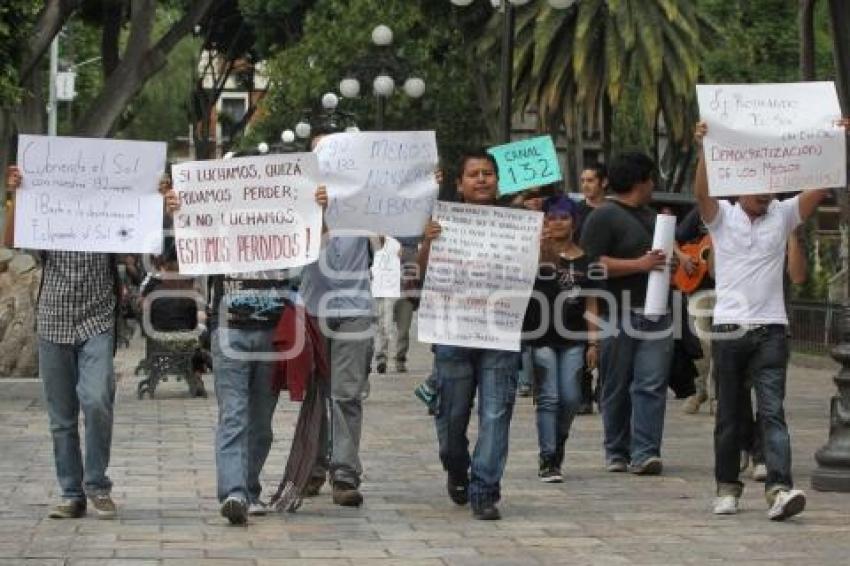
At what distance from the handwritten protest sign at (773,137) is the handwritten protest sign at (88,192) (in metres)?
2.75

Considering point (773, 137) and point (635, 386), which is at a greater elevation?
point (773, 137)

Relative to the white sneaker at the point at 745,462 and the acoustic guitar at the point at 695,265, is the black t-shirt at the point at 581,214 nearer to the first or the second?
the acoustic guitar at the point at 695,265

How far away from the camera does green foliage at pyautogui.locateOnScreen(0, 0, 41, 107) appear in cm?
1867

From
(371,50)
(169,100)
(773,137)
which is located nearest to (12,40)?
(773,137)

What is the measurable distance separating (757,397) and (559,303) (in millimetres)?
1722

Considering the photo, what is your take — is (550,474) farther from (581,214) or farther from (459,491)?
(581,214)

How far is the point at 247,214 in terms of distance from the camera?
10.6m

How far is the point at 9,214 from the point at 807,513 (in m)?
4.21

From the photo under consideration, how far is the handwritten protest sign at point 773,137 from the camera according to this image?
10.6 metres

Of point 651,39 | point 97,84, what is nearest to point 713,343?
point 651,39

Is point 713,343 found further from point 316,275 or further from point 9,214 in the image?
point 9,214

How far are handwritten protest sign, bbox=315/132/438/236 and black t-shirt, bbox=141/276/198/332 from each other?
9.43 m

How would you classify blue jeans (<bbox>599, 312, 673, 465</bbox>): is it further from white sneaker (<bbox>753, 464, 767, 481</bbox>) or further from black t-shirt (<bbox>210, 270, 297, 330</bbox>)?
black t-shirt (<bbox>210, 270, 297, 330</bbox>)

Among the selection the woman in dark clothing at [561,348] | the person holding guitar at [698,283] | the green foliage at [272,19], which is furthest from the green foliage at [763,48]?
the woman in dark clothing at [561,348]
